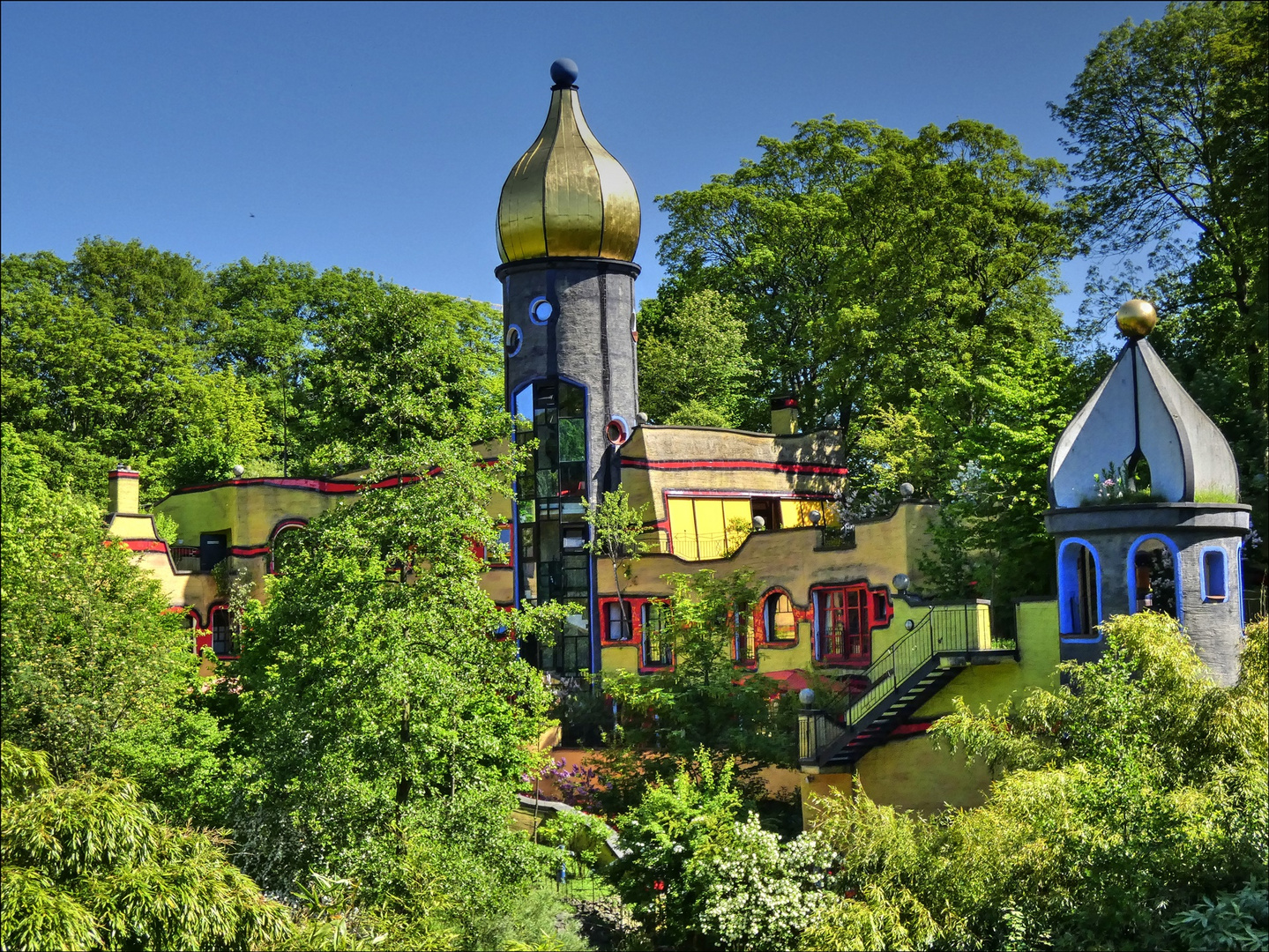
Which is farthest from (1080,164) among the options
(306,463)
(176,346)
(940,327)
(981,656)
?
(176,346)

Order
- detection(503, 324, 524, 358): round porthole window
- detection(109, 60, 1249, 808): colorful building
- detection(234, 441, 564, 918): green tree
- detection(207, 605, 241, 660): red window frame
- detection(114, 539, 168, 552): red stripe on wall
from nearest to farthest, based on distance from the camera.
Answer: detection(234, 441, 564, 918): green tree < detection(109, 60, 1249, 808): colorful building < detection(503, 324, 524, 358): round porthole window < detection(114, 539, 168, 552): red stripe on wall < detection(207, 605, 241, 660): red window frame

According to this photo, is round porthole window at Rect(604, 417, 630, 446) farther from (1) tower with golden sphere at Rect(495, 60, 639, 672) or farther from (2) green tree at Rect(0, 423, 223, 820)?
(2) green tree at Rect(0, 423, 223, 820)

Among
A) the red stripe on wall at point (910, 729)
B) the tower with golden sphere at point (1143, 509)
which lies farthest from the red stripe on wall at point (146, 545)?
the tower with golden sphere at point (1143, 509)

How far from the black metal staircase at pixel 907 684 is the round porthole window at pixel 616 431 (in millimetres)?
8547

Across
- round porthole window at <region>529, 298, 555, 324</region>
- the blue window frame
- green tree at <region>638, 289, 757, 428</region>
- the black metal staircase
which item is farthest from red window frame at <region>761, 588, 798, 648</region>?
green tree at <region>638, 289, 757, 428</region>

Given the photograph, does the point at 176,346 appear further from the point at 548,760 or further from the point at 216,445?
the point at 548,760

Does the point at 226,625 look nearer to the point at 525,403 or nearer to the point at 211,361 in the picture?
the point at 525,403

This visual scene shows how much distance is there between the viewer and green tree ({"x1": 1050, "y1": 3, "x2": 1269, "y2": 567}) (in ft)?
77.6

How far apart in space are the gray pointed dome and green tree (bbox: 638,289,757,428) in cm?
1673

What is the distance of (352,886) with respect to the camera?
16688 mm

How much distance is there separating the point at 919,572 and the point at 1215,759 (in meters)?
8.97

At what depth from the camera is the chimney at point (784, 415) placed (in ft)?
104

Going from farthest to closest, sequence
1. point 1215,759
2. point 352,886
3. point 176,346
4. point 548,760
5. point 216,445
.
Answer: point 176,346 < point 216,445 < point 548,760 < point 352,886 < point 1215,759

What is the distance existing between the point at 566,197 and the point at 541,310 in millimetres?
2270
